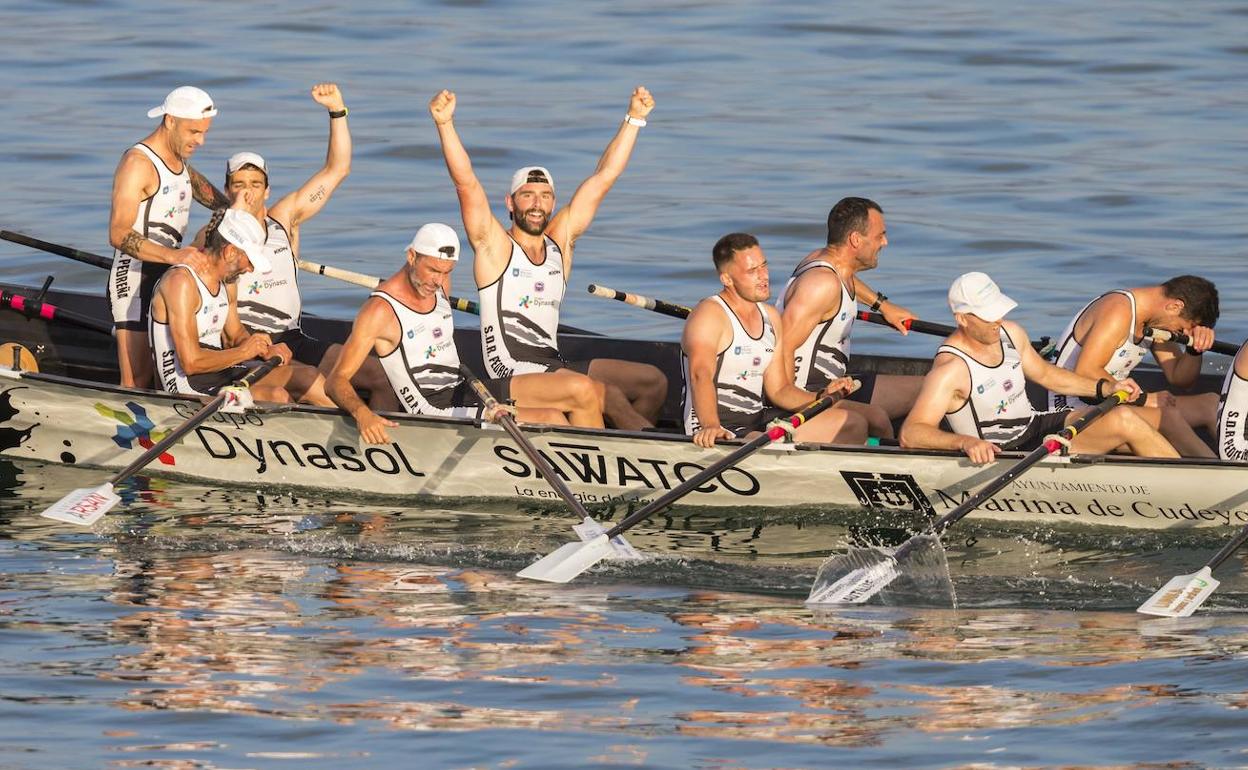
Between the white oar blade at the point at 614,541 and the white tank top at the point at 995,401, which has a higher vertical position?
the white tank top at the point at 995,401

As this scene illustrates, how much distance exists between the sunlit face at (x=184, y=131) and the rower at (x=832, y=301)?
3.96m

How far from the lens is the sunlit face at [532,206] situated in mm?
13812

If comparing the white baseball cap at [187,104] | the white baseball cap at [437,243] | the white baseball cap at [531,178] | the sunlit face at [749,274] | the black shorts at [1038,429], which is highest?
the white baseball cap at [187,104]

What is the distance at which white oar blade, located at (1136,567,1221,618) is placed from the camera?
457 inches

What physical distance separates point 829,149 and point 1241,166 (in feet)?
15.8

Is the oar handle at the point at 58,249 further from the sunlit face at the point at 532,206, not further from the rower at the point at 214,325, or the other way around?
the sunlit face at the point at 532,206

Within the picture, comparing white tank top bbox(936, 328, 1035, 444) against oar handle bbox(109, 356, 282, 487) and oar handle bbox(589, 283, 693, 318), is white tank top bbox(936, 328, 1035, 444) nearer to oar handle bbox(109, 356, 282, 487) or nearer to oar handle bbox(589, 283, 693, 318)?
oar handle bbox(589, 283, 693, 318)

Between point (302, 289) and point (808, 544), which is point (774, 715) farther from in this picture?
point (302, 289)

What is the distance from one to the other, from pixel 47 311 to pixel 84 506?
97.0 inches

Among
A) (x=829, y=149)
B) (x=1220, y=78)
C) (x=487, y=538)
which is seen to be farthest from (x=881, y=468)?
(x=1220, y=78)

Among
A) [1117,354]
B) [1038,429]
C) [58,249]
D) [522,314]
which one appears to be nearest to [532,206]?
[522,314]

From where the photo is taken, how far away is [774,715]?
10102 mm

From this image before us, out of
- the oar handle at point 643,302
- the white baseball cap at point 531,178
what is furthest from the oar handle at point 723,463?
the white baseball cap at point 531,178

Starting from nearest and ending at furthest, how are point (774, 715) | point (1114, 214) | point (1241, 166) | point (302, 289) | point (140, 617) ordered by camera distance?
1. point (774, 715)
2. point (140, 617)
3. point (302, 289)
4. point (1114, 214)
5. point (1241, 166)
